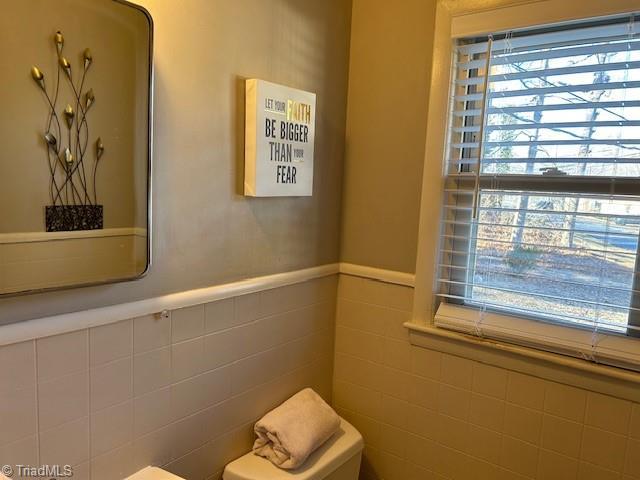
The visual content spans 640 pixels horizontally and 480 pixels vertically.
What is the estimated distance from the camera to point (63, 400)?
1.12 m

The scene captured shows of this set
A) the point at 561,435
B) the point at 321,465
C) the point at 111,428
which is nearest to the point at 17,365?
the point at 111,428

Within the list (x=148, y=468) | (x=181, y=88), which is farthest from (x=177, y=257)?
(x=148, y=468)

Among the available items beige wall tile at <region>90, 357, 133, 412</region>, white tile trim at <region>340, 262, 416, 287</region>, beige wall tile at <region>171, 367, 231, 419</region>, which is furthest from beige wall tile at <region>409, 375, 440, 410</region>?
beige wall tile at <region>90, 357, 133, 412</region>

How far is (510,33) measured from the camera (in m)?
1.51

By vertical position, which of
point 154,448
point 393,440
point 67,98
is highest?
point 67,98

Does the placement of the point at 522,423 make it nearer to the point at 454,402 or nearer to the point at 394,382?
the point at 454,402

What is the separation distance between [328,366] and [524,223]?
94 cm

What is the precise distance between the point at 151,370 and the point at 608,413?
131 centimetres

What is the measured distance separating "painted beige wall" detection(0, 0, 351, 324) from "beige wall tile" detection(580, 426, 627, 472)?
1035mm

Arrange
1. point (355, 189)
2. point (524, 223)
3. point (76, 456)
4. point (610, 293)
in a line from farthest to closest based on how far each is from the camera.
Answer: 1. point (355, 189)
2. point (524, 223)
3. point (610, 293)
4. point (76, 456)

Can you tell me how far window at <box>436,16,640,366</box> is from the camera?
1.38 m

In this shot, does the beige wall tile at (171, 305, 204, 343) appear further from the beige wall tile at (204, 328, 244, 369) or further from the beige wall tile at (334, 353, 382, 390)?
the beige wall tile at (334, 353, 382, 390)

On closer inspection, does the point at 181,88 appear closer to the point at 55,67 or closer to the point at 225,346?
the point at 55,67

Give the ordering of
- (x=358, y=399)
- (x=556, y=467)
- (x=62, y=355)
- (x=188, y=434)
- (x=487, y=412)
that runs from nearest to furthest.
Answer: (x=62, y=355), (x=188, y=434), (x=556, y=467), (x=487, y=412), (x=358, y=399)
